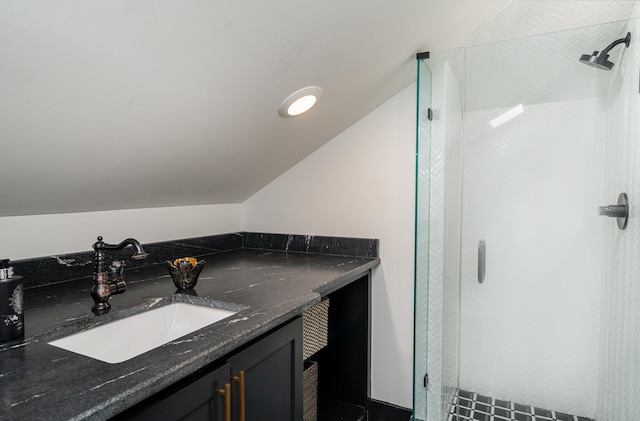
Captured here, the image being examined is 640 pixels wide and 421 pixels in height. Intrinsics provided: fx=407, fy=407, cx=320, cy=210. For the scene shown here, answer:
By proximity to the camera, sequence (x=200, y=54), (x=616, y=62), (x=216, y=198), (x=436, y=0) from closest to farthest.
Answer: (x=200, y=54) → (x=436, y=0) → (x=616, y=62) → (x=216, y=198)

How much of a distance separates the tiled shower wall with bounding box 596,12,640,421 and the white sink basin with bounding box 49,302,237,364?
5.07 ft

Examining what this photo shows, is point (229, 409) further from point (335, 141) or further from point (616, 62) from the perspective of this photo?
point (616, 62)

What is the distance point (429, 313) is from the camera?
6.44 ft

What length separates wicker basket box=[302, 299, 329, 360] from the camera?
1.76 meters

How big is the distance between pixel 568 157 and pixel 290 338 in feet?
5.34

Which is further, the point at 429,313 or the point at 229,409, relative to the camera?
the point at 429,313

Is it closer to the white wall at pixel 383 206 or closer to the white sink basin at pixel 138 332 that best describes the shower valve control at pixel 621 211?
the white wall at pixel 383 206

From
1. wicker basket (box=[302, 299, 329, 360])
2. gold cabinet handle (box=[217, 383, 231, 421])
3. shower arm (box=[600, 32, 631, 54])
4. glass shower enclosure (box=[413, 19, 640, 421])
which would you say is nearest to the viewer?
gold cabinet handle (box=[217, 383, 231, 421])

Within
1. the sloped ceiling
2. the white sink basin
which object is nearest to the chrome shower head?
the sloped ceiling

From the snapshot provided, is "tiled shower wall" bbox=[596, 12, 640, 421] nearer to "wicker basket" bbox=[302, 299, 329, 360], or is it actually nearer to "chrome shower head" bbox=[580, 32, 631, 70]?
"chrome shower head" bbox=[580, 32, 631, 70]

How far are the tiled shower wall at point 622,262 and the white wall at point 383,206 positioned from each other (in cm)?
88

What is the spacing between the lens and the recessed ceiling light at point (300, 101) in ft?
5.11

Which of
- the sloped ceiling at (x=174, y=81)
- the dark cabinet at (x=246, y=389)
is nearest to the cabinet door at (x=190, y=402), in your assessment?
the dark cabinet at (x=246, y=389)

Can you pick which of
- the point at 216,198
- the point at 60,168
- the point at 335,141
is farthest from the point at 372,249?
the point at 60,168
